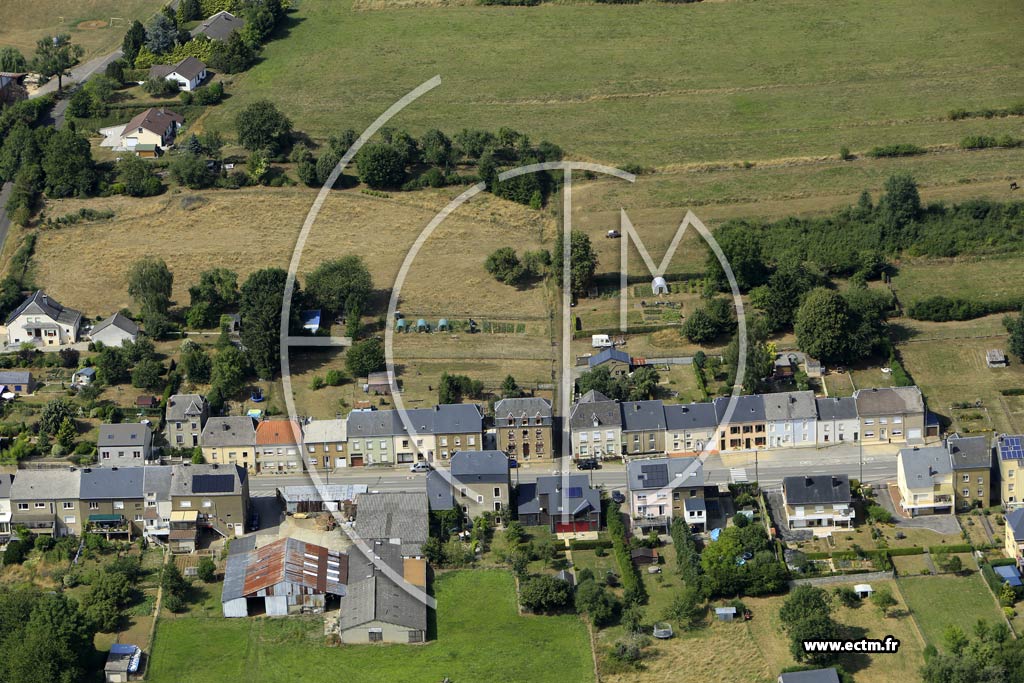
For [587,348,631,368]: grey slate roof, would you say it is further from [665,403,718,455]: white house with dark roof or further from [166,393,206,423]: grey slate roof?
[166,393,206,423]: grey slate roof

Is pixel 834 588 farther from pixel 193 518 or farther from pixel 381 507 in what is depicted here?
pixel 193 518

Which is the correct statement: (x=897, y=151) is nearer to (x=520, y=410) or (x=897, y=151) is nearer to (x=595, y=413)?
(x=595, y=413)

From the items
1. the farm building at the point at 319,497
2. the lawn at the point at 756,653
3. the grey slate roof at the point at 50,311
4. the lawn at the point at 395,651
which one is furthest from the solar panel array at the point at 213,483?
the grey slate roof at the point at 50,311

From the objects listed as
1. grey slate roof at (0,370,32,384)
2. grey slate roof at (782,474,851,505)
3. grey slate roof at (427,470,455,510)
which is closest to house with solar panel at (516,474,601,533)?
grey slate roof at (427,470,455,510)

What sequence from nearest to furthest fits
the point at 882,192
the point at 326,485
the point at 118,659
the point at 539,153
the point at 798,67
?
1. the point at 118,659
2. the point at 326,485
3. the point at 882,192
4. the point at 539,153
5. the point at 798,67

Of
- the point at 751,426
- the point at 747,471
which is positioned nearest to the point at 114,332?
the point at 751,426

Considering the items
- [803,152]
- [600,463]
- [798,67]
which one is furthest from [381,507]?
[798,67]

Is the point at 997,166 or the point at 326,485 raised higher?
the point at 997,166
